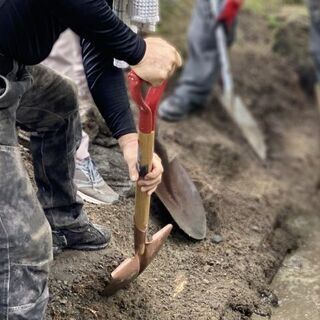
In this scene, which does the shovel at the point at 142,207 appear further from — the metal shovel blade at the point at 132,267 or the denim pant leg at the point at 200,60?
the denim pant leg at the point at 200,60

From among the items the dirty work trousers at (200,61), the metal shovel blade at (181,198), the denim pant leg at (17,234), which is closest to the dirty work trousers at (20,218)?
the denim pant leg at (17,234)

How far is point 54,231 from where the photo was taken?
3361 mm

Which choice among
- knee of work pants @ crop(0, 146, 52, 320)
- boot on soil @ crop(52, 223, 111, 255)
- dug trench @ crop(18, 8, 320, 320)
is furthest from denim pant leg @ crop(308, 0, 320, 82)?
knee of work pants @ crop(0, 146, 52, 320)

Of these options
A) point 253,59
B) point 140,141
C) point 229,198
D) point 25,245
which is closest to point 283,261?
point 229,198

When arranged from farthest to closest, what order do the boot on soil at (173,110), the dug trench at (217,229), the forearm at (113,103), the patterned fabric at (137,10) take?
the boot on soil at (173,110), the dug trench at (217,229), the forearm at (113,103), the patterned fabric at (137,10)

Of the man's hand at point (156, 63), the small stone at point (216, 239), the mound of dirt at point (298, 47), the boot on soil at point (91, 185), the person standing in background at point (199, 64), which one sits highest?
the man's hand at point (156, 63)

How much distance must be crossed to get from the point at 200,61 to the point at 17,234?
12.6 feet

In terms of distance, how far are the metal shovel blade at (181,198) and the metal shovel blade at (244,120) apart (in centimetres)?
187

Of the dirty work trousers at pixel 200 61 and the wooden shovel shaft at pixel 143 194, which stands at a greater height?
the wooden shovel shaft at pixel 143 194

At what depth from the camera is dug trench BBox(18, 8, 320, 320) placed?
3.28 meters

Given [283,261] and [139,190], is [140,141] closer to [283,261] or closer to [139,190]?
[139,190]

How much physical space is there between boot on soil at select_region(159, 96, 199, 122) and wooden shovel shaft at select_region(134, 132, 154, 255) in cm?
280

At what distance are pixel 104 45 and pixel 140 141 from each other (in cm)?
44

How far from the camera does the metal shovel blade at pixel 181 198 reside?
4016mm
